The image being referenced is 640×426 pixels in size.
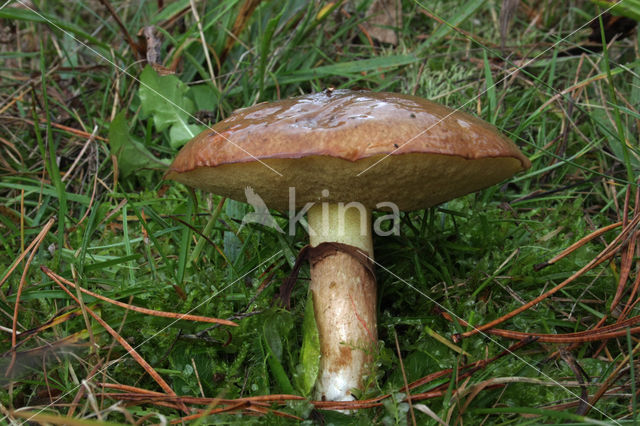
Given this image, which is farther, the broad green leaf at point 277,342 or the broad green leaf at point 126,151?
the broad green leaf at point 126,151

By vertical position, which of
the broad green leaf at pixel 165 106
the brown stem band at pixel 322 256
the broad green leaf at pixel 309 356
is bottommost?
the broad green leaf at pixel 309 356

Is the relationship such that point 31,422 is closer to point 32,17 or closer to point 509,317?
point 509,317

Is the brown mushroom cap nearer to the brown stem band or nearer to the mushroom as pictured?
the mushroom

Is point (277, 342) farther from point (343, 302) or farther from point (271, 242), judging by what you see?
point (271, 242)

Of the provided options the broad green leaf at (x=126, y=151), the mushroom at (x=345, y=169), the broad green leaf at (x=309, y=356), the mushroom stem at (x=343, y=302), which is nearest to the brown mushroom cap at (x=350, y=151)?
the mushroom at (x=345, y=169)

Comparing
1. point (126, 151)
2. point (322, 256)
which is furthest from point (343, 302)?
point (126, 151)

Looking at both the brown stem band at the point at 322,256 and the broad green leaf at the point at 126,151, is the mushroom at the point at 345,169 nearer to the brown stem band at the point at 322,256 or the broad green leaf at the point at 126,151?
the brown stem band at the point at 322,256

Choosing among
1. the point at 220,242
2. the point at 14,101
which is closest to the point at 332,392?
the point at 220,242

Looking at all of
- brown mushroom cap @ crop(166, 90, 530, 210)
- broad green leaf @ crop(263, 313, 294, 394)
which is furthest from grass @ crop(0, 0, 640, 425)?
brown mushroom cap @ crop(166, 90, 530, 210)

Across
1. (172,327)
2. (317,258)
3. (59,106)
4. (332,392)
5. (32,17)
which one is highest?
(32,17)
